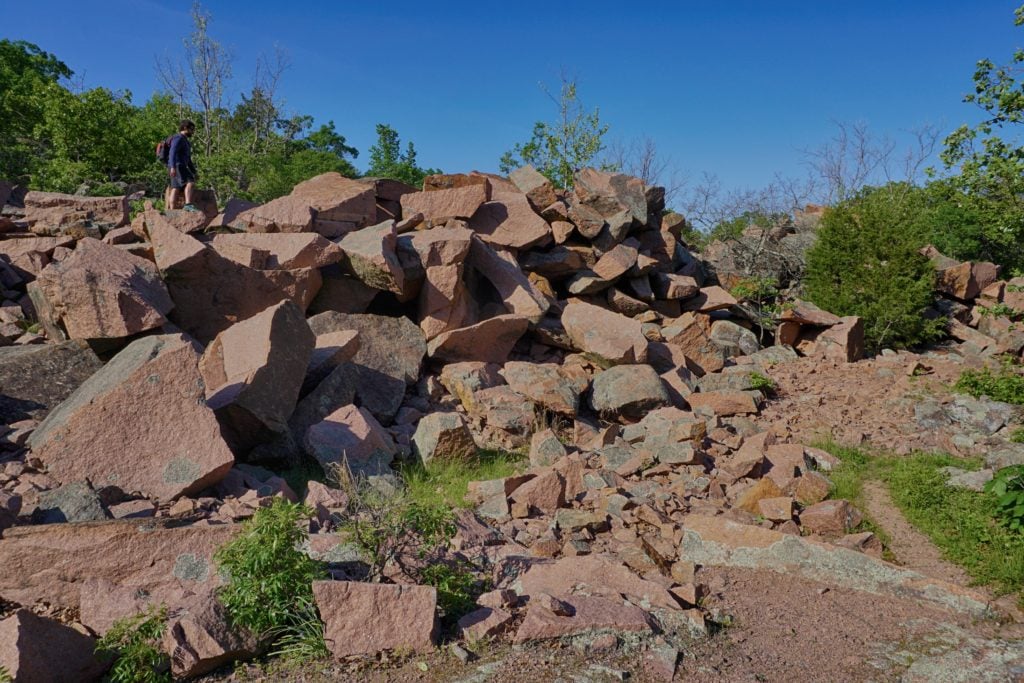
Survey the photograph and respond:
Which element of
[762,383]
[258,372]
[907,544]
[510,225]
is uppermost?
[510,225]

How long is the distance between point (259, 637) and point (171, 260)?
197 inches

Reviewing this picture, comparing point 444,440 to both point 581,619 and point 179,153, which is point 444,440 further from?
point 179,153

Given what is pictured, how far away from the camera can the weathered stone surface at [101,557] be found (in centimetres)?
385

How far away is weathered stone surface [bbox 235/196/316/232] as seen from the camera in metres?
9.02

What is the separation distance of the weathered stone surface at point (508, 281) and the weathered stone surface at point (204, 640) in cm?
621

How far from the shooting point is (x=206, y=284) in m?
7.66

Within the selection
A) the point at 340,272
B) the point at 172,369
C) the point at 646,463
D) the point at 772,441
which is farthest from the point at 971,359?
the point at 172,369

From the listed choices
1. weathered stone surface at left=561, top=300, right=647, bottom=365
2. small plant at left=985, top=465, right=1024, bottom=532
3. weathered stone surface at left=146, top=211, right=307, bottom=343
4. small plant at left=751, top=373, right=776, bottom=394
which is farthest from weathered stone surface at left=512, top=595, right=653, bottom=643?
small plant at left=751, top=373, right=776, bottom=394

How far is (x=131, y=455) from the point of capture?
4.92m

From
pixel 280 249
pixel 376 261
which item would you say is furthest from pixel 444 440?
pixel 280 249

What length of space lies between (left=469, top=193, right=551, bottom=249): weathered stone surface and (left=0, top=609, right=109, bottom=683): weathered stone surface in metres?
7.60

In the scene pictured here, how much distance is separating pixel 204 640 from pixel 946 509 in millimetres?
5458

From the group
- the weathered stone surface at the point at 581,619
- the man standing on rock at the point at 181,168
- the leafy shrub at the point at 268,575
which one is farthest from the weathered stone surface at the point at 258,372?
the man standing on rock at the point at 181,168

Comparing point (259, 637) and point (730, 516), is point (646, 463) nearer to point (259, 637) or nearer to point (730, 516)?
point (730, 516)
